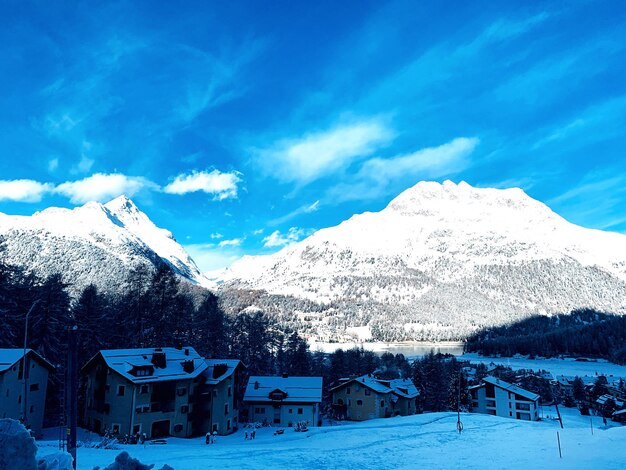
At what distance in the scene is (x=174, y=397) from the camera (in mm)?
52000

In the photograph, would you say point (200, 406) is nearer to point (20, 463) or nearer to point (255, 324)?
point (255, 324)

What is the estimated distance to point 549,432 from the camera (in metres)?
44.9

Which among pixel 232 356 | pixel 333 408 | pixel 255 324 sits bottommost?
pixel 333 408

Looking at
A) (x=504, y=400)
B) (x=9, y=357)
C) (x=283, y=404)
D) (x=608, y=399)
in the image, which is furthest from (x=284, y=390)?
(x=608, y=399)

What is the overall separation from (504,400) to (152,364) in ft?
252

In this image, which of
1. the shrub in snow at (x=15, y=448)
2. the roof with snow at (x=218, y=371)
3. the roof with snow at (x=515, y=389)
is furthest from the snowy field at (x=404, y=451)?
the roof with snow at (x=515, y=389)

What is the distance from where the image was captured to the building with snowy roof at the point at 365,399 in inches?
3105

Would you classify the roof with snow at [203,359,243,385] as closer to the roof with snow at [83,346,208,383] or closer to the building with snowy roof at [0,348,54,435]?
the roof with snow at [83,346,208,383]

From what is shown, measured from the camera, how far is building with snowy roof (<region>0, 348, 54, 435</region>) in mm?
42062

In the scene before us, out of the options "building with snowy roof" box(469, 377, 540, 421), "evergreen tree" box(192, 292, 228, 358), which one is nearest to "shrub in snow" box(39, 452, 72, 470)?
"evergreen tree" box(192, 292, 228, 358)

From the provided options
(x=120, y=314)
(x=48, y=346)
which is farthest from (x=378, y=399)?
(x=48, y=346)

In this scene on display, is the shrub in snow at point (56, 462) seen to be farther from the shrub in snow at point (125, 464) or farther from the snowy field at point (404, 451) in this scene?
the snowy field at point (404, 451)

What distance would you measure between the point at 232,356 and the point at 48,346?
3566 cm

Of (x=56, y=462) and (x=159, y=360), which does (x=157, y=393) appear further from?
(x=56, y=462)
